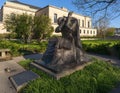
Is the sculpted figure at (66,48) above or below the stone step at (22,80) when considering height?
above

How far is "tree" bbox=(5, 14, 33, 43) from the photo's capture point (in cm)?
1889

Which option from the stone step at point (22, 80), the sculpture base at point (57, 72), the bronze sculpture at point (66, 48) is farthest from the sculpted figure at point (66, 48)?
the stone step at point (22, 80)

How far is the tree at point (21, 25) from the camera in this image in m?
18.9

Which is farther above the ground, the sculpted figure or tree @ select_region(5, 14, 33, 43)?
tree @ select_region(5, 14, 33, 43)

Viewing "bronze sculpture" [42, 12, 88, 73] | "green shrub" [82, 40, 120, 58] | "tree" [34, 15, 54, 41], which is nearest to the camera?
"bronze sculpture" [42, 12, 88, 73]

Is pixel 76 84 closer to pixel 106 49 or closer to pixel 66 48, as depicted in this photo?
pixel 66 48

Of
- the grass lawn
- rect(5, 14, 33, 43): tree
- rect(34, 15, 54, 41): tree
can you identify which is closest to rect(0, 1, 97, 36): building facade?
rect(5, 14, 33, 43): tree

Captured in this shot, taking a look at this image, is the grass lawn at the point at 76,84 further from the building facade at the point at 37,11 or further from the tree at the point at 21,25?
the building facade at the point at 37,11

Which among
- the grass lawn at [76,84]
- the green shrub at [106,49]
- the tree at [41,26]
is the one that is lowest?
the grass lawn at [76,84]

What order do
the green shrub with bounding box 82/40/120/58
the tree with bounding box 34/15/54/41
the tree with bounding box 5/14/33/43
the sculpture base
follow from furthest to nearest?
the tree with bounding box 34/15/54/41, the tree with bounding box 5/14/33/43, the green shrub with bounding box 82/40/120/58, the sculpture base

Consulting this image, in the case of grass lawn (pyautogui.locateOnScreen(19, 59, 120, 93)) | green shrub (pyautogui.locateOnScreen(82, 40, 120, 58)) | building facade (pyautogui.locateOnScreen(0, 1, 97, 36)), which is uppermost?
building facade (pyautogui.locateOnScreen(0, 1, 97, 36))

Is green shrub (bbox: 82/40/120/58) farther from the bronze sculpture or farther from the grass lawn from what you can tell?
the grass lawn

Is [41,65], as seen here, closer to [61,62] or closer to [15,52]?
[61,62]

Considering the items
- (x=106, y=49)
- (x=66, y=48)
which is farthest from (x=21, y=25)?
(x=66, y=48)
